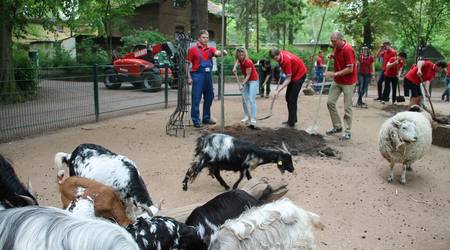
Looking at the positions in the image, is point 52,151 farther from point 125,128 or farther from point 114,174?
point 114,174

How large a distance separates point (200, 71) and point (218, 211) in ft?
22.2

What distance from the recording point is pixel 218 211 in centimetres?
291

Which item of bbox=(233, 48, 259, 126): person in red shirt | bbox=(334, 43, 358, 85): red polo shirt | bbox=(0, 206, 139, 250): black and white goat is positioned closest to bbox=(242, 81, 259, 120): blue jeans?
bbox=(233, 48, 259, 126): person in red shirt

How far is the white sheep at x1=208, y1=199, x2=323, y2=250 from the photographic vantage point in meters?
2.21

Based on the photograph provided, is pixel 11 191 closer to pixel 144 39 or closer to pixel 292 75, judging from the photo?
pixel 292 75

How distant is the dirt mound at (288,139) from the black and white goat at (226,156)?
166 cm

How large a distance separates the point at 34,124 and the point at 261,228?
767 cm

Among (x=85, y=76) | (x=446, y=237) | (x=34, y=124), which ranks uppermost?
(x=85, y=76)

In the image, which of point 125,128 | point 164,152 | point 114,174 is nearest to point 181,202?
point 114,174

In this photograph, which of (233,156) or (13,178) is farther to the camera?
(233,156)

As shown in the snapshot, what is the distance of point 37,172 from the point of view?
20.8 ft

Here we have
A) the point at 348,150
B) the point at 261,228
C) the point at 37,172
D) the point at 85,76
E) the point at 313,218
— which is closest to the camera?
the point at 261,228

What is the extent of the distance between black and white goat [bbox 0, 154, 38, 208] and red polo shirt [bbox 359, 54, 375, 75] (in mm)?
13102

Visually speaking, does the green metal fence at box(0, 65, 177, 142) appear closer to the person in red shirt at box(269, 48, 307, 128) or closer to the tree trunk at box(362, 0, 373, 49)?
the person in red shirt at box(269, 48, 307, 128)
